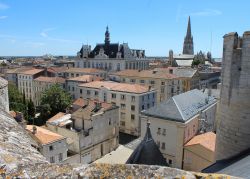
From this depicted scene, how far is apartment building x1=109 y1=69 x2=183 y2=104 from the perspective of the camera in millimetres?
45406

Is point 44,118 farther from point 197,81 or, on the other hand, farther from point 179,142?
point 197,81

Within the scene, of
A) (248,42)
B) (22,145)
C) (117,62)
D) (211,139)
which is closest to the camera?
(22,145)

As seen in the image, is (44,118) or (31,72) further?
(31,72)

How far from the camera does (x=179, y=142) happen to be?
2014 cm

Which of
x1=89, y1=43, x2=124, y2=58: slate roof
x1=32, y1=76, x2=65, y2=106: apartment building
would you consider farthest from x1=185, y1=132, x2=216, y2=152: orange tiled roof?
x1=89, y1=43, x2=124, y2=58: slate roof

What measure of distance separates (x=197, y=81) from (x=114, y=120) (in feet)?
111

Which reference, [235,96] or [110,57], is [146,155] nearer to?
[235,96]

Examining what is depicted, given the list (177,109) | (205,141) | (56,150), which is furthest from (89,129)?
(205,141)

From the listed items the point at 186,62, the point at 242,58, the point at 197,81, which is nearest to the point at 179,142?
the point at 242,58

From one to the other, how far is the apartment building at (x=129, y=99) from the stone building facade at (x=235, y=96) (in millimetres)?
26123

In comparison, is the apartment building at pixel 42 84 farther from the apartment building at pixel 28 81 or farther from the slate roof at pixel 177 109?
the slate roof at pixel 177 109

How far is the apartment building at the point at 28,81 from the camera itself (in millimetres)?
54216

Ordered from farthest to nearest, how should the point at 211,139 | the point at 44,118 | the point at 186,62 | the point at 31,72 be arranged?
the point at 186,62 → the point at 31,72 → the point at 44,118 → the point at 211,139

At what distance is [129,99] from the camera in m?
34.7
